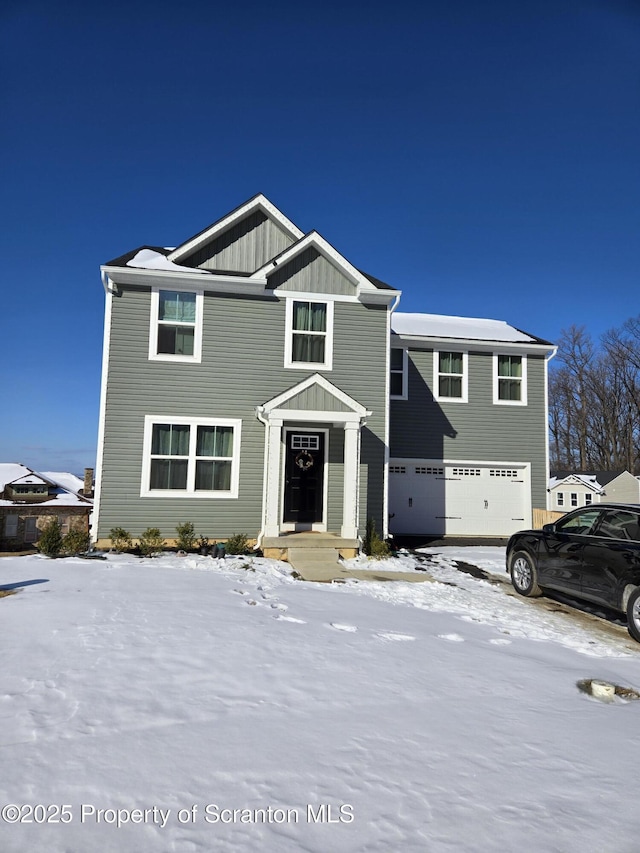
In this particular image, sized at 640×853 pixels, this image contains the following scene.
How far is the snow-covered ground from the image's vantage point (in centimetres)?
241

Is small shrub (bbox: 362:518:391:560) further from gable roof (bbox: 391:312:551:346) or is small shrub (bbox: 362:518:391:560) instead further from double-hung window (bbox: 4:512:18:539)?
double-hung window (bbox: 4:512:18:539)

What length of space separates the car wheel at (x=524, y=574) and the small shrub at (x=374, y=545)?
2.99 meters

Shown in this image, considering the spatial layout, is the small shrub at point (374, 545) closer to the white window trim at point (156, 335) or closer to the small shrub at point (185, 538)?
the small shrub at point (185, 538)

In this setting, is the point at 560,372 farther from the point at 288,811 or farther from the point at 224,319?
the point at 288,811

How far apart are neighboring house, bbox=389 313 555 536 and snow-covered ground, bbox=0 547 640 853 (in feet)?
30.5

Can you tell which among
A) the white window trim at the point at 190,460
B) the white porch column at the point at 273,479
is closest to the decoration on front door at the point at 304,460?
the white porch column at the point at 273,479

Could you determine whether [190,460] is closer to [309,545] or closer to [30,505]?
[309,545]

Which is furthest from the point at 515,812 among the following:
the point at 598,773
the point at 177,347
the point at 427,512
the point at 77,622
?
the point at 427,512

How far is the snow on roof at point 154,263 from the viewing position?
12.0 m

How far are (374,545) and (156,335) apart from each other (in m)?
6.74

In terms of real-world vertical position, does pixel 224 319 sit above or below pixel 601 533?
above

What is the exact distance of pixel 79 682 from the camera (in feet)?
12.4

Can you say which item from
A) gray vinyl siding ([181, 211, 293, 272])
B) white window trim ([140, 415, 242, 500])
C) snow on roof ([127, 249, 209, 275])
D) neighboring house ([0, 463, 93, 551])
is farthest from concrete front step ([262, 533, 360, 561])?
neighboring house ([0, 463, 93, 551])

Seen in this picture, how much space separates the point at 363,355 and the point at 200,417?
415 cm
